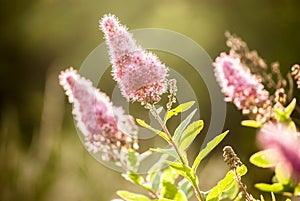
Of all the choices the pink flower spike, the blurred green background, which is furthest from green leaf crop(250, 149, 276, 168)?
the blurred green background

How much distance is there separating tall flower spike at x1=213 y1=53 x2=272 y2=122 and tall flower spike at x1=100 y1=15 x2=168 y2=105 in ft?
0.22

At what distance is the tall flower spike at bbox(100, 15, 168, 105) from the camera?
54cm

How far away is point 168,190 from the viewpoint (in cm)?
63

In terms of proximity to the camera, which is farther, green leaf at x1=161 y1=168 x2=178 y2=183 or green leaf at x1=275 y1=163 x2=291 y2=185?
green leaf at x1=161 y1=168 x2=178 y2=183

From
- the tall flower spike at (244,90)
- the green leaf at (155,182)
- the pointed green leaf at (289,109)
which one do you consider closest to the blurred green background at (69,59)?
the green leaf at (155,182)

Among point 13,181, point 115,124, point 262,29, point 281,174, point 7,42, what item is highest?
point 7,42

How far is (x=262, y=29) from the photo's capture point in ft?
10.6

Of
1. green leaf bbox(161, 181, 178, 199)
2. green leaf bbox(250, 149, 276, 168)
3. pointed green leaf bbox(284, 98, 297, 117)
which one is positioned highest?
pointed green leaf bbox(284, 98, 297, 117)

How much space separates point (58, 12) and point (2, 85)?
0.58 m

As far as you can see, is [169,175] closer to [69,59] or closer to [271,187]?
[271,187]

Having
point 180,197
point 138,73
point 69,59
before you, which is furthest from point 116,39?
point 69,59

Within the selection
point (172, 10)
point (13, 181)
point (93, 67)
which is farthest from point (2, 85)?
point (13, 181)

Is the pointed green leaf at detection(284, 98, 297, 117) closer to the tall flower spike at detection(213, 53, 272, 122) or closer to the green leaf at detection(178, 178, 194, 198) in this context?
the tall flower spike at detection(213, 53, 272, 122)

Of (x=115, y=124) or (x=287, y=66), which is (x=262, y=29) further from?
(x=115, y=124)
